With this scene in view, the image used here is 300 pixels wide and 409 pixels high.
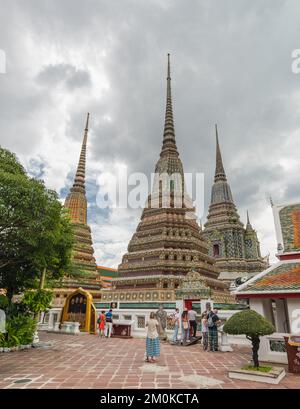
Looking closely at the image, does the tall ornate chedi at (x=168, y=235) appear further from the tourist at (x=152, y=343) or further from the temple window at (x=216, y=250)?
the temple window at (x=216, y=250)

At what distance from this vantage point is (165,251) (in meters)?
20.9

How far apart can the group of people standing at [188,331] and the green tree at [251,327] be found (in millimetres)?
2362

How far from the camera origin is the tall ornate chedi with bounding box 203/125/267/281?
120 ft

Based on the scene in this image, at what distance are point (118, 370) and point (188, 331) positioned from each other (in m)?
6.03

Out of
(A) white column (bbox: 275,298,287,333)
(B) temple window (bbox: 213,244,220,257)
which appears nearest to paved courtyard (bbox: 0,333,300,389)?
(A) white column (bbox: 275,298,287,333)

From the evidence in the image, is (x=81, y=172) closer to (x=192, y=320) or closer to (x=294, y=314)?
(x=192, y=320)

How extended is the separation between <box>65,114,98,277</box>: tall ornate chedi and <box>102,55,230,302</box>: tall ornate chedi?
9133mm

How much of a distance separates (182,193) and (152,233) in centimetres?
522

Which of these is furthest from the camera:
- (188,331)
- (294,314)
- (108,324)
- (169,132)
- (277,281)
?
(169,132)

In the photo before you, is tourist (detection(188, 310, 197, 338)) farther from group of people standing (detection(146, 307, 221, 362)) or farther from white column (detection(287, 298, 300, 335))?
white column (detection(287, 298, 300, 335))

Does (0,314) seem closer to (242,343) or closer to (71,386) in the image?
(71,386)

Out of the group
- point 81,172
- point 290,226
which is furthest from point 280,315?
point 81,172

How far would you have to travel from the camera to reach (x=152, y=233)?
23.1 m

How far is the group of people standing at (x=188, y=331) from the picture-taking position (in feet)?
27.5
